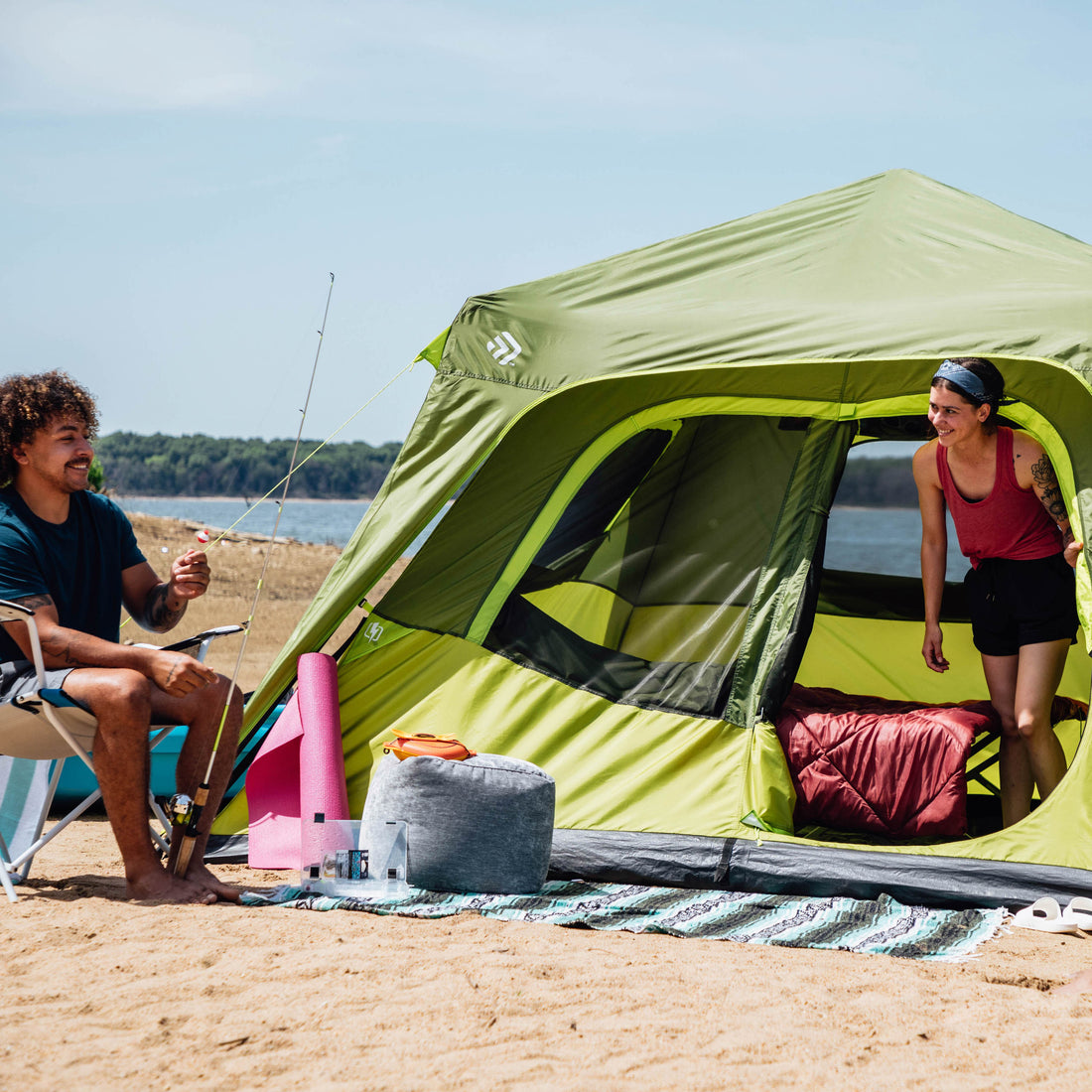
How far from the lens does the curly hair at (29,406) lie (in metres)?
3.20

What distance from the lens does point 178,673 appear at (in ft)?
9.95

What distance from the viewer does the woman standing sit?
345 centimetres

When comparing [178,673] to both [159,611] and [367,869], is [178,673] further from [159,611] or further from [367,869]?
[367,869]

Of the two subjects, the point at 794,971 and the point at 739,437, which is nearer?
the point at 794,971

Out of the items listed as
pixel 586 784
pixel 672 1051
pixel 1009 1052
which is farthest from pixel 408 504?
pixel 1009 1052

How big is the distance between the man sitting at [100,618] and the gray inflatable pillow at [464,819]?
0.46m

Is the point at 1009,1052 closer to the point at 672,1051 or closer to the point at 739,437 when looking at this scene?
the point at 672,1051

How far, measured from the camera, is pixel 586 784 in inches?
143

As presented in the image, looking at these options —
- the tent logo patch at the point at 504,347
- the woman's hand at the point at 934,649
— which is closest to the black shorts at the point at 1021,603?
the woman's hand at the point at 934,649

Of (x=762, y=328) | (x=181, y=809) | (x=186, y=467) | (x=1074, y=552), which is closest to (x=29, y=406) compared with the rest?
(x=181, y=809)

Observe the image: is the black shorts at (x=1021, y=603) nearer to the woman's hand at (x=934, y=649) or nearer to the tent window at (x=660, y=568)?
the woman's hand at (x=934, y=649)

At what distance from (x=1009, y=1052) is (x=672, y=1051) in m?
0.61

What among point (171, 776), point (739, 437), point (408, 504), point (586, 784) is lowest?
point (171, 776)

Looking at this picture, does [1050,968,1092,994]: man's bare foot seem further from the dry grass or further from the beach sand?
the dry grass
